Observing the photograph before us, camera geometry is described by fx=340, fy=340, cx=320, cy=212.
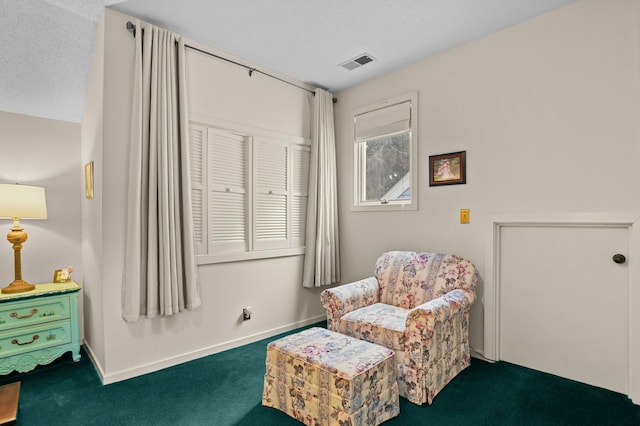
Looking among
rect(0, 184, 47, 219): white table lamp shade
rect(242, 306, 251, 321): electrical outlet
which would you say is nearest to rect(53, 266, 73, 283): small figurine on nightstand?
rect(0, 184, 47, 219): white table lamp shade

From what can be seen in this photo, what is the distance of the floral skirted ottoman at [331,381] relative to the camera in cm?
178

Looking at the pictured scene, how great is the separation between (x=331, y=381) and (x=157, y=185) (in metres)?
1.84

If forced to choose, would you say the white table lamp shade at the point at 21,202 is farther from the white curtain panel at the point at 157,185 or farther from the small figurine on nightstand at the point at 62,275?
the white curtain panel at the point at 157,185

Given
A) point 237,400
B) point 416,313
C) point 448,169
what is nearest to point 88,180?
point 237,400

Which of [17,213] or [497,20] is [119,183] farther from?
[497,20]

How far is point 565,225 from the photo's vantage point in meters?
2.45

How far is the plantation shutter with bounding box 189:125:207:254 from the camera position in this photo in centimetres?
286

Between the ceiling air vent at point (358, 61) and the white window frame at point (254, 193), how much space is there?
2.82ft

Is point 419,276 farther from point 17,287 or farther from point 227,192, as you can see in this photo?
point 17,287

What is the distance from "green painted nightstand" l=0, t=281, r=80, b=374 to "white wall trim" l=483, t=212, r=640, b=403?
334 cm

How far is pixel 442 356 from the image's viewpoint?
2.34 m

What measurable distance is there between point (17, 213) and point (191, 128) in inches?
56.8

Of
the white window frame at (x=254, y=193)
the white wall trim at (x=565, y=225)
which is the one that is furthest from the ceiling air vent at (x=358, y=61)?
the white wall trim at (x=565, y=225)

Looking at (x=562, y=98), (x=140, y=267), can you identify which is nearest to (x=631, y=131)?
(x=562, y=98)
